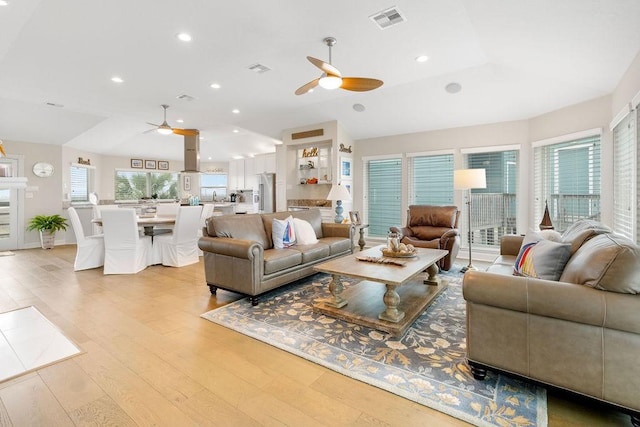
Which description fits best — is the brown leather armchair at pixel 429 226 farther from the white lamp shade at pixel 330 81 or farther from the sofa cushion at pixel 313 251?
the white lamp shade at pixel 330 81

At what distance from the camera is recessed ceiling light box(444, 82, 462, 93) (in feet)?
15.2

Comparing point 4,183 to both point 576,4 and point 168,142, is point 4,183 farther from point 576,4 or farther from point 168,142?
point 576,4

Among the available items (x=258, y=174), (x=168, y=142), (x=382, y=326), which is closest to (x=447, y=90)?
(x=382, y=326)

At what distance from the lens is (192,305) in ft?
10.7

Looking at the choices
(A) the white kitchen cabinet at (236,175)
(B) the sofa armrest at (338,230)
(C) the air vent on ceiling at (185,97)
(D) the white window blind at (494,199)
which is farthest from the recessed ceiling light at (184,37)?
(A) the white kitchen cabinet at (236,175)

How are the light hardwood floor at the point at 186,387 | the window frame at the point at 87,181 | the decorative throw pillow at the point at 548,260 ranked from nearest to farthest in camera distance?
the light hardwood floor at the point at 186,387, the decorative throw pillow at the point at 548,260, the window frame at the point at 87,181

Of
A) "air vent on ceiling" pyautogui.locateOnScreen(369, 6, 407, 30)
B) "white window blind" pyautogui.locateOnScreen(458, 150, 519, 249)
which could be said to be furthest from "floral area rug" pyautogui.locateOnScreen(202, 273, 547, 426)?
"air vent on ceiling" pyautogui.locateOnScreen(369, 6, 407, 30)

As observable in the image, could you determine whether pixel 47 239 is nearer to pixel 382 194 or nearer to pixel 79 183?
pixel 79 183

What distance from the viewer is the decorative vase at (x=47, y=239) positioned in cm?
685

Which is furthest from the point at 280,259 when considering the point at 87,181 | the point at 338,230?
the point at 87,181

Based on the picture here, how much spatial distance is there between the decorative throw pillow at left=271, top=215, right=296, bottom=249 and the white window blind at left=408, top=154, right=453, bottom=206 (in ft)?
11.3

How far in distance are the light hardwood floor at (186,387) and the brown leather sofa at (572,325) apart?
0.22 metres

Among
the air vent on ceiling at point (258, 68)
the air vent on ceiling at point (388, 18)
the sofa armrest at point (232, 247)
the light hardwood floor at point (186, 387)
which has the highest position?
the air vent on ceiling at point (258, 68)

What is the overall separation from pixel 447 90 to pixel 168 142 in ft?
25.6
